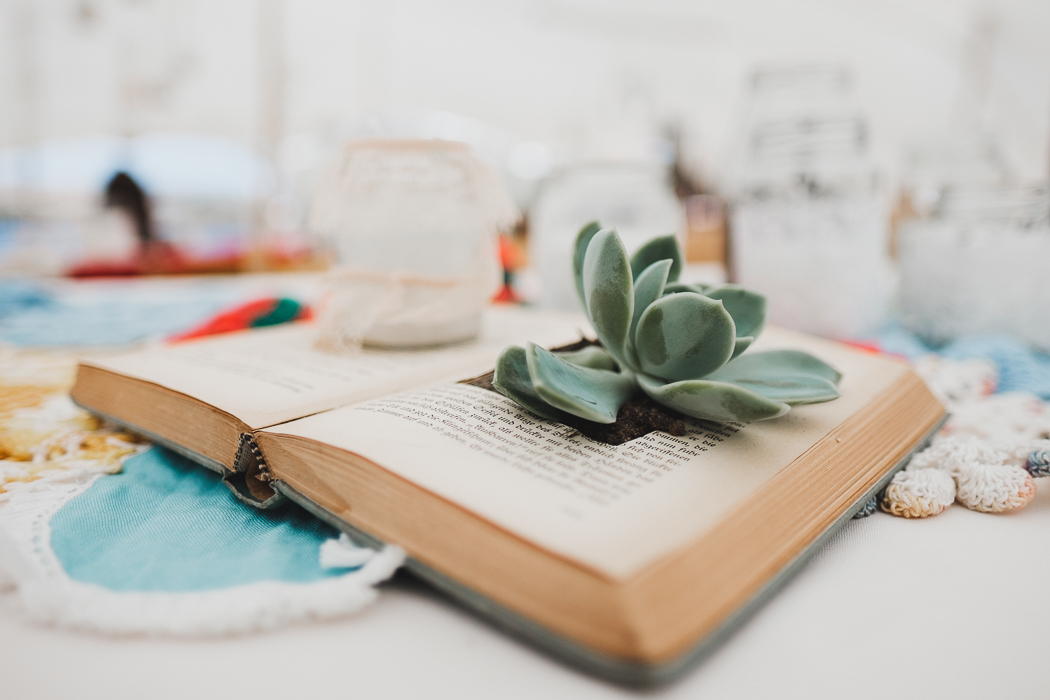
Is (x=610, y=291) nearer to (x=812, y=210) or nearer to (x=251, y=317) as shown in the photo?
(x=812, y=210)

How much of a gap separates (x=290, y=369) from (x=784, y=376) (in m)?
0.34

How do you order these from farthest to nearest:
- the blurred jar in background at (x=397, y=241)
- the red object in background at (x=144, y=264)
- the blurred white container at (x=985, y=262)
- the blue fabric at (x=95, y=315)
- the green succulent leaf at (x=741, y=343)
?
the red object in background at (x=144, y=264)
the blue fabric at (x=95, y=315)
the blurred white container at (x=985, y=262)
the blurred jar in background at (x=397, y=241)
the green succulent leaf at (x=741, y=343)

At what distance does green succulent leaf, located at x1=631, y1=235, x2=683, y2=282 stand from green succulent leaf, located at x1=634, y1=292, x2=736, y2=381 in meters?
0.08

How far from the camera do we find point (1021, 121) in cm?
198

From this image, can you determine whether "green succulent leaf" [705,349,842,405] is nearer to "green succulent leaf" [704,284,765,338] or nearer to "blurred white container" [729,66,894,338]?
"green succulent leaf" [704,284,765,338]

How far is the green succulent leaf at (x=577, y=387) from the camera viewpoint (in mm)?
287

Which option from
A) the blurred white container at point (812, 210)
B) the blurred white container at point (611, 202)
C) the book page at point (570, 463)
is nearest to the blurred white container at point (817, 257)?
the blurred white container at point (812, 210)

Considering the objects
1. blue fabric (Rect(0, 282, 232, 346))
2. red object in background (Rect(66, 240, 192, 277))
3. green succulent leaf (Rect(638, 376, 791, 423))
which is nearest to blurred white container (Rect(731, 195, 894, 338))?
green succulent leaf (Rect(638, 376, 791, 423))

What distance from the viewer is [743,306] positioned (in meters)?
0.38

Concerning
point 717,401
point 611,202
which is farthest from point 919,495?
point 611,202

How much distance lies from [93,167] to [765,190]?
2.02m

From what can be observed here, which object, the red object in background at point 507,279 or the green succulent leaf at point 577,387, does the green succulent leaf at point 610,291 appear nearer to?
the green succulent leaf at point 577,387

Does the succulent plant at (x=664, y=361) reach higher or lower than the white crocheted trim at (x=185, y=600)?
higher

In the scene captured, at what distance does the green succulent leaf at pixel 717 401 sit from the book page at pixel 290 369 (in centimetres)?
14
